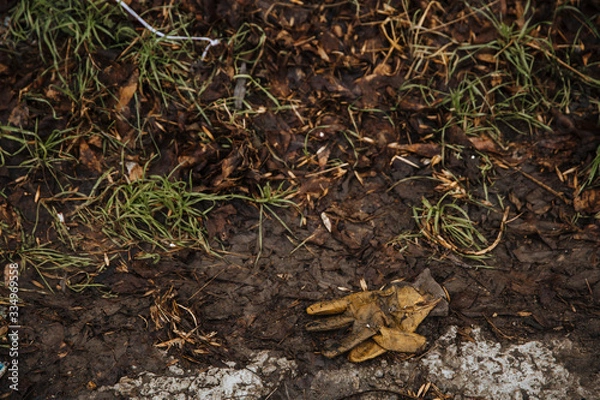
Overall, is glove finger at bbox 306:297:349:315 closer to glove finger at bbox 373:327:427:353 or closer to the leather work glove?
the leather work glove

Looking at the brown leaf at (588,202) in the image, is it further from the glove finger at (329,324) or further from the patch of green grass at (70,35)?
the patch of green grass at (70,35)

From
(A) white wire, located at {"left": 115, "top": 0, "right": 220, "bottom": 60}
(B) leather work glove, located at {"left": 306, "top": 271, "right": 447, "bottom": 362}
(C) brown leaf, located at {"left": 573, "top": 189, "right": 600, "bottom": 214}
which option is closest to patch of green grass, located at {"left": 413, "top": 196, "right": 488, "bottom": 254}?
(B) leather work glove, located at {"left": 306, "top": 271, "right": 447, "bottom": 362}

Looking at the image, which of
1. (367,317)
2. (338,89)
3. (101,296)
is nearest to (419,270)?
(367,317)

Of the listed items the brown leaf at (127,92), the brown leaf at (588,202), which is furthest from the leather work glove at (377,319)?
the brown leaf at (127,92)

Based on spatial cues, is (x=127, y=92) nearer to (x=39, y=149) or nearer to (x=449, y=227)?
(x=39, y=149)

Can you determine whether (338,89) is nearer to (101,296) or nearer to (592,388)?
(101,296)

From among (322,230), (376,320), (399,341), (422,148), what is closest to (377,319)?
(376,320)

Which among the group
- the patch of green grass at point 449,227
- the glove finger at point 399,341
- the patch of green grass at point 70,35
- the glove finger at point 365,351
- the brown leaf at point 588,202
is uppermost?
the patch of green grass at point 70,35
